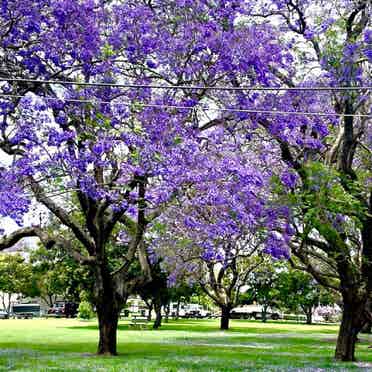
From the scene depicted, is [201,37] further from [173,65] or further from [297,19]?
[297,19]

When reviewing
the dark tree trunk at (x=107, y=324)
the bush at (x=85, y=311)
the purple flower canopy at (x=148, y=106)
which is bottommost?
the bush at (x=85, y=311)

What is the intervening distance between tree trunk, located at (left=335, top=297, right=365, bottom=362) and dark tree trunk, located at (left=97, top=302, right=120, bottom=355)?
629cm

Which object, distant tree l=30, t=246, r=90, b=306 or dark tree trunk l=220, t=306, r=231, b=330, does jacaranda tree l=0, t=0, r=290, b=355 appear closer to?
distant tree l=30, t=246, r=90, b=306

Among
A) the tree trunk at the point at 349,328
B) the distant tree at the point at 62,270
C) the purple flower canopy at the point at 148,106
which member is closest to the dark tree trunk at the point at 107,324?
the purple flower canopy at the point at 148,106

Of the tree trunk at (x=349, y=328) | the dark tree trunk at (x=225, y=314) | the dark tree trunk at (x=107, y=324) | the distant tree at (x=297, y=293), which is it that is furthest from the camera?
the distant tree at (x=297, y=293)

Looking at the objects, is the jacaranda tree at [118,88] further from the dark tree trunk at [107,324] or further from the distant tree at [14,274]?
the distant tree at [14,274]

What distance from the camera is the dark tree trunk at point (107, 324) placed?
60.2 feet

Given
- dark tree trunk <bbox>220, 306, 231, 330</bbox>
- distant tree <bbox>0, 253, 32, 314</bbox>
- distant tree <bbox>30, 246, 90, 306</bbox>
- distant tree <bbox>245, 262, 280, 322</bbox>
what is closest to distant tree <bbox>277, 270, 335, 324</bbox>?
distant tree <bbox>245, 262, 280, 322</bbox>

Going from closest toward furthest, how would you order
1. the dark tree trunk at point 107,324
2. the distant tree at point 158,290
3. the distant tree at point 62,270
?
the dark tree trunk at point 107,324 → the distant tree at point 158,290 → the distant tree at point 62,270

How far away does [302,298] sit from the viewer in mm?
58875

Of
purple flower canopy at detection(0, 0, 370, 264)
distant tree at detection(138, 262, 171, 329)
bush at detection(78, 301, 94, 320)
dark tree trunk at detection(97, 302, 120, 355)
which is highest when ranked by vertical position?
purple flower canopy at detection(0, 0, 370, 264)

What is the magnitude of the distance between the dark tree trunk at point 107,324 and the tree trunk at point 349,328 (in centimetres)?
629

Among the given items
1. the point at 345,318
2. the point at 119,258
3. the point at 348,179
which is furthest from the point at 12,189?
the point at 119,258

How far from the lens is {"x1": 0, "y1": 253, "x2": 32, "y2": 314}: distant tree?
6962cm
